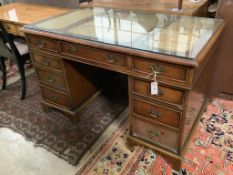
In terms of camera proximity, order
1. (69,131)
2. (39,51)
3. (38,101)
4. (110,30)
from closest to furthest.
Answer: (110,30) < (39,51) < (69,131) < (38,101)

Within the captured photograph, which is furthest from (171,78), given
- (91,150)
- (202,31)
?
(91,150)

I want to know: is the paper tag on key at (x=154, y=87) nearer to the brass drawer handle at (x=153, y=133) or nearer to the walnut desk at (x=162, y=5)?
the brass drawer handle at (x=153, y=133)

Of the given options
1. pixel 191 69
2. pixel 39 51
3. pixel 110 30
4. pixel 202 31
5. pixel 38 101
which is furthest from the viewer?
pixel 38 101

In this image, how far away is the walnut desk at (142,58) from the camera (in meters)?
1.07

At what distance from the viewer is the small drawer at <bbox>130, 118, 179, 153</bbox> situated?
4.15 feet

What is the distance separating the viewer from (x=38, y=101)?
2.05m

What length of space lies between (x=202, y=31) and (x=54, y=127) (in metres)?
1.23

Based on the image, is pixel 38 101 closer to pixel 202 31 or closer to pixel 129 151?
pixel 129 151

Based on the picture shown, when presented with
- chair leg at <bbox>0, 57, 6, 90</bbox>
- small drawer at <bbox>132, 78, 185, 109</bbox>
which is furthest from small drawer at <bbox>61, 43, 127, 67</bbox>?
A: chair leg at <bbox>0, 57, 6, 90</bbox>

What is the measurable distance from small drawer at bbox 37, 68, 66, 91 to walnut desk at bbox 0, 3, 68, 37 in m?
0.44

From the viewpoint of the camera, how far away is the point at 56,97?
1.73 metres

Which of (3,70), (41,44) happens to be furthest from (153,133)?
(3,70)

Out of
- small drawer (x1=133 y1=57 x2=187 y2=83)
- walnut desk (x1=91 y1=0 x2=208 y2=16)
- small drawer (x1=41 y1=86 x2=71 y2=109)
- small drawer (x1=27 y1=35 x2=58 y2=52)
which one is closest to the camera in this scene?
small drawer (x1=133 y1=57 x2=187 y2=83)

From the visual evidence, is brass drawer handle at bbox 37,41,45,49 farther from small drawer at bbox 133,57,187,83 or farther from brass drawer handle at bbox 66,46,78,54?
small drawer at bbox 133,57,187,83
